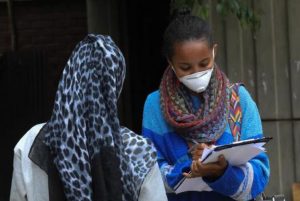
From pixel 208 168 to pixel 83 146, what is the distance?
572 mm

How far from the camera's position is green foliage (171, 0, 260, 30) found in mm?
4429

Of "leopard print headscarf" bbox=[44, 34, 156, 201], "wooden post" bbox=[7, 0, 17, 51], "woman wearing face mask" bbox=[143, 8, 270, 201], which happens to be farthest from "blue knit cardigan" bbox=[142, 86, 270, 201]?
"wooden post" bbox=[7, 0, 17, 51]

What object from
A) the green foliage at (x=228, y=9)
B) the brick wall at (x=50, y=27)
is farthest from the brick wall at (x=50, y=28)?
the green foliage at (x=228, y=9)

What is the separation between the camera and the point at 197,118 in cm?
289

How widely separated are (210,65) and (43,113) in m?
3.77

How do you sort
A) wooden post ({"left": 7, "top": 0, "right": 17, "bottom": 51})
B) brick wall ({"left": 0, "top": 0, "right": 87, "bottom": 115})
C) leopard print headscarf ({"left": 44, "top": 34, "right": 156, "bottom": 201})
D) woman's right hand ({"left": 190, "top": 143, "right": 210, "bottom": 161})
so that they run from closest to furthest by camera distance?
leopard print headscarf ({"left": 44, "top": 34, "right": 156, "bottom": 201})
woman's right hand ({"left": 190, "top": 143, "right": 210, "bottom": 161})
wooden post ({"left": 7, "top": 0, "right": 17, "bottom": 51})
brick wall ({"left": 0, "top": 0, "right": 87, "bottom": 115})

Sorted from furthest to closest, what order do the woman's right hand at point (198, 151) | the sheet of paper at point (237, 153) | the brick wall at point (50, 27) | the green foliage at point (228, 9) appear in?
the brick wall at point (50, 27)
the green foliage at point (228, 9)
the woman's right hand at point (198, 151)
the sheet of paper at point (237, 153)

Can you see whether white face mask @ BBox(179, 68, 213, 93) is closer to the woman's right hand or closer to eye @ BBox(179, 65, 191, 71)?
eye @ BBox(179, 65, 191, 71)

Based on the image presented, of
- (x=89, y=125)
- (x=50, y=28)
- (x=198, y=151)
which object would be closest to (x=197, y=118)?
(x=198, y=151)

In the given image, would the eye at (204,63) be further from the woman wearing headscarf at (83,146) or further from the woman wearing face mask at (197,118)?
the woman wearing headscarf at (83,146)

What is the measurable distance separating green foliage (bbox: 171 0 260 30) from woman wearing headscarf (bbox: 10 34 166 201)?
6.72 feet

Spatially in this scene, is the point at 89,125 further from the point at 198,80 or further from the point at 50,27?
the point at 50,27

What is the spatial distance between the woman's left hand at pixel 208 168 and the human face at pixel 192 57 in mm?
360

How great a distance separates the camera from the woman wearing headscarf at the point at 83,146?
2.40 m
